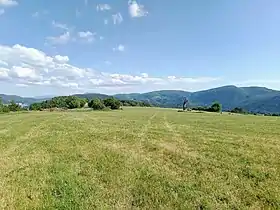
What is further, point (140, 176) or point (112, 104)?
point (112, 104)

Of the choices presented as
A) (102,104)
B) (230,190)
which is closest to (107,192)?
(230,190)

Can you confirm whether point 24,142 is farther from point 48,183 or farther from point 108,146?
point 48,183

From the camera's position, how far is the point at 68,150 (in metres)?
24.3

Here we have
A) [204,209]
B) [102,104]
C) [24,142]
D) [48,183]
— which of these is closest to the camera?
[204,209]

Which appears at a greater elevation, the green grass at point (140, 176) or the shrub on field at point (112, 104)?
the shrub on field at point (112, 104)

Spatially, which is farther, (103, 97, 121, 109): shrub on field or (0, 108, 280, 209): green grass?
(103, 97, 121, 109): shrub on field

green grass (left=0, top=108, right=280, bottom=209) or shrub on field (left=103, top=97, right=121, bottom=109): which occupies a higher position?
shrub on field (left=103, top=97, right=121, bottom=109)

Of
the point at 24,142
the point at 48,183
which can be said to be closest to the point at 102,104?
the point at 24,142

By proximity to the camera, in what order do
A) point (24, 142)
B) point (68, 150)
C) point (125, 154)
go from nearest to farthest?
point (125, 154) < point (68, 150) < point (24, 142)

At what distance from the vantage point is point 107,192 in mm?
15016

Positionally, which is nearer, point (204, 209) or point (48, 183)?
point (204, 209)

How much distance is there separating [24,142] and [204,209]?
20.9 metres

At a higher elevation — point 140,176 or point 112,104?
point 112,104

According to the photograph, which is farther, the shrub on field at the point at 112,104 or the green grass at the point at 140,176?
the shrub on field at the point at 112,104
